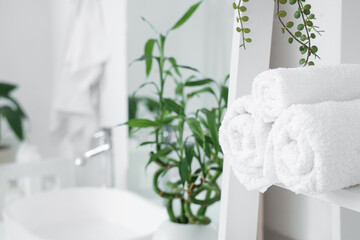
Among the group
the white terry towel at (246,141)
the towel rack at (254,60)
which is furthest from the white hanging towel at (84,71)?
the white terry towel at (246,141)

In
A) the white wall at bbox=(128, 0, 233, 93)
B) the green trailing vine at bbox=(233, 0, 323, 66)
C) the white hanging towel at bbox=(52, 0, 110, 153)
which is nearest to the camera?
the green trailing vine at bbox=(233, 0, 323, 66)

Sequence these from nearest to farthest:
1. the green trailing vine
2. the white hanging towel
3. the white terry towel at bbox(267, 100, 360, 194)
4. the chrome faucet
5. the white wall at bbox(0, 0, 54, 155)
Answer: the white terry towel at bbox(267, 100, 360, 194), the green trailing vine, the chrome faucet, the white hanging towel, the white wall at bbox(0, 0, 54, 155)

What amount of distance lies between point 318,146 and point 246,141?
0.11 meters

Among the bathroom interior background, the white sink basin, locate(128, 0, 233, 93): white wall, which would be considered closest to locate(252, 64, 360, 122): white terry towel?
the bathroom interior background

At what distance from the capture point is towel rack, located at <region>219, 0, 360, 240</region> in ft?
1.98

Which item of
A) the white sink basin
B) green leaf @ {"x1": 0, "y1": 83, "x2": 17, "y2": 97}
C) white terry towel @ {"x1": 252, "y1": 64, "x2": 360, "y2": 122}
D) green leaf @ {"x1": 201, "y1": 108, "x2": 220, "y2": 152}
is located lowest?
the white sink basin

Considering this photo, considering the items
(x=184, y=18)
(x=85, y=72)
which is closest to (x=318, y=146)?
(x=184, y=18)

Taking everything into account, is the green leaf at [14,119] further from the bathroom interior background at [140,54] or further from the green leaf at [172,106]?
the green leaf at [172,106]

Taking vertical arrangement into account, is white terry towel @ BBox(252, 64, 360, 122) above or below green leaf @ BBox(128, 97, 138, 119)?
above

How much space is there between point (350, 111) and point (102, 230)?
98 centimetres

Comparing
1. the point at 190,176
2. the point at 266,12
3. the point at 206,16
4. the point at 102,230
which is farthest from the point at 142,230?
the point at 266,12

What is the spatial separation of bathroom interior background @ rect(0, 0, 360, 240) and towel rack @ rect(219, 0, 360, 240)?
0.32 feet

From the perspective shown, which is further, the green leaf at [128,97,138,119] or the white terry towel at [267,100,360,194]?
the green leaf at [128,97,138,119]

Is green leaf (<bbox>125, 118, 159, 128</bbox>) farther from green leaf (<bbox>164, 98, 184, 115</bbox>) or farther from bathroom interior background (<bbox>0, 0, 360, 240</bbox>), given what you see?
bathroom interior background (<bbox>0, 0, 360, 240</bbox>)
